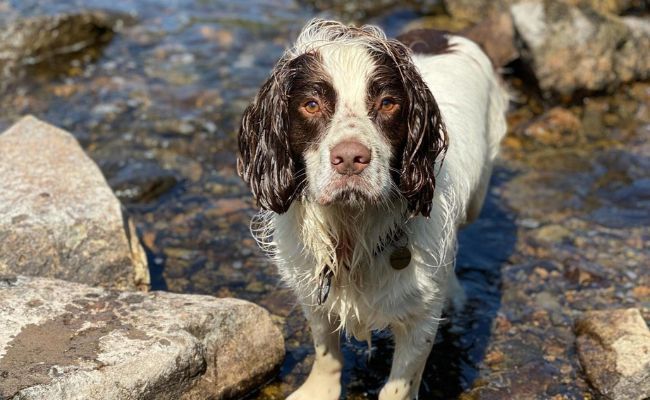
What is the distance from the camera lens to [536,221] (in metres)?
6.12

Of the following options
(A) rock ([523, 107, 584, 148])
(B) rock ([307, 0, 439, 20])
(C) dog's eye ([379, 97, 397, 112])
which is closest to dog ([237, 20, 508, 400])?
(C) dog's eye ([379, 97, 397, 112])

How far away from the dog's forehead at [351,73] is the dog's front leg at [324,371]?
1.33 m

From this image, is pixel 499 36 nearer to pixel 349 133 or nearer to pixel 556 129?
pixel 556 129

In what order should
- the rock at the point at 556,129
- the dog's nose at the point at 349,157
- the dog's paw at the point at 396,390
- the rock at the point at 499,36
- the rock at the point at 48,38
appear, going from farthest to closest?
the rock at the point at 48,38 < the rock at the point at 499,36 < the rock at the point at 556,129 < the dog's paw at the point at 396,390 < the dog's nose at the point at 349,157

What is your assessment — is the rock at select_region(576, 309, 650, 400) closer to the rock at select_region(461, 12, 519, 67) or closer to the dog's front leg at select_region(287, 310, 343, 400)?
the dog's front leg at select_region(287, 310, 343, 400)

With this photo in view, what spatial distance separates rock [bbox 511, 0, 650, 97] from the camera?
805 cm

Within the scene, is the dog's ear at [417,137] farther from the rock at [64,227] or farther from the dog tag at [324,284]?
the rock at [64,227]

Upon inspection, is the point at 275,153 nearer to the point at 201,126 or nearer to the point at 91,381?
the point at 91,381

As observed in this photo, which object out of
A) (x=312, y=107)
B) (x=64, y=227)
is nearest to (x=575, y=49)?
(x=64, y=227)

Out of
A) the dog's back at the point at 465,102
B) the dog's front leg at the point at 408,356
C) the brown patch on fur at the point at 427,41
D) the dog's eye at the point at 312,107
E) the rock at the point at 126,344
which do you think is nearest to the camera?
the dog's eye at the point at 312,107

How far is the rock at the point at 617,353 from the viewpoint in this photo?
4.17 meters

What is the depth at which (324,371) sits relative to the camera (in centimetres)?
421

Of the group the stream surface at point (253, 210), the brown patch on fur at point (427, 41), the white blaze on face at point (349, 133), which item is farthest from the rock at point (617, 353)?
the white blaze on face at point (349, 133)

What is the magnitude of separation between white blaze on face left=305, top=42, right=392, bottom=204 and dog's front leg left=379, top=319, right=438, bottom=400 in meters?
0.84
